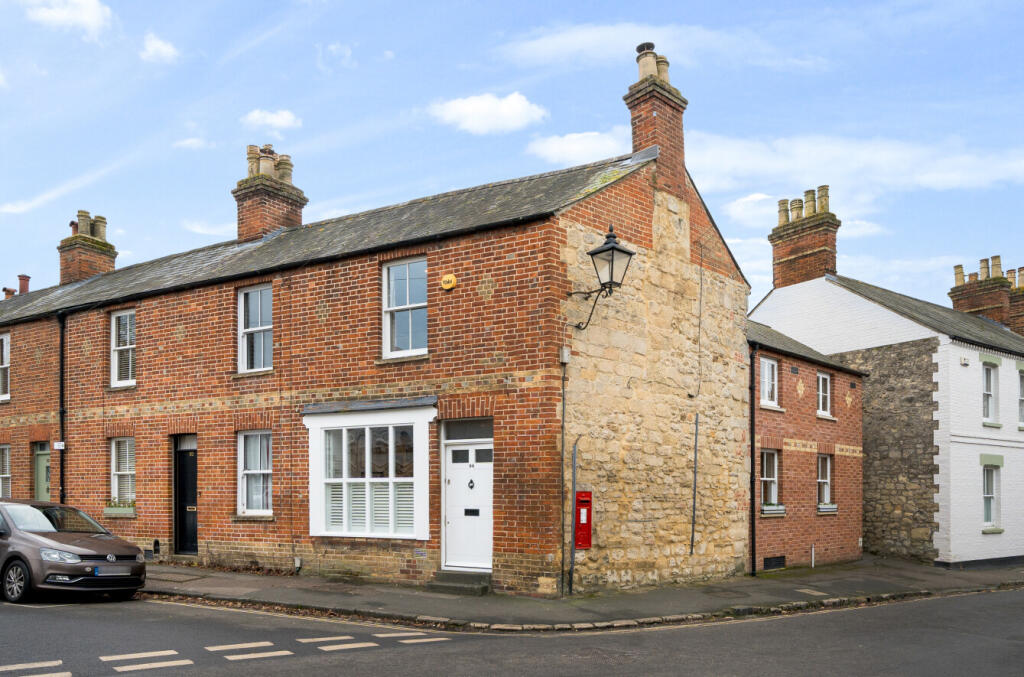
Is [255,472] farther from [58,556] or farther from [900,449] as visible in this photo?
[900,449]

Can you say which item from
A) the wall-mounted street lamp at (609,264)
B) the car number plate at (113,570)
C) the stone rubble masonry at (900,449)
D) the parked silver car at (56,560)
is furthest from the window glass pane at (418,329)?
the stone rubble masonry at (900,449)

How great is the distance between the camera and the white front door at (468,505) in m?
13.7

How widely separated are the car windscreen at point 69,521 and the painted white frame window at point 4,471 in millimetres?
8081

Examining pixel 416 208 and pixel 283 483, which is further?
pixel 416 208

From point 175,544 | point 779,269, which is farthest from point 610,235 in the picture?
point 779,269

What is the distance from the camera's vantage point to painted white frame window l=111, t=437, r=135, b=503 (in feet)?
60.7

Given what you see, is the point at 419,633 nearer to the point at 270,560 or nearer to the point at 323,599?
the point at 323,599

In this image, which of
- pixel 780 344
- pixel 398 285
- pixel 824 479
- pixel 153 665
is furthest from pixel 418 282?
pixel 824 479

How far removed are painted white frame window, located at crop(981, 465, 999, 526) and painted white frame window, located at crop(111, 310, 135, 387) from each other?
2157 cm

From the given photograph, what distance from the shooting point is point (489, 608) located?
472 inches

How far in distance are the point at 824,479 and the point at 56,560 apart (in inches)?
649

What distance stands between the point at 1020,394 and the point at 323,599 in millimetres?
21632

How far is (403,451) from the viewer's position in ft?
47.6

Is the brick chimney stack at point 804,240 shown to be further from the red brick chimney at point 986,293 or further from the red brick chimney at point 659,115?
the red brick chimney at point 659,115
